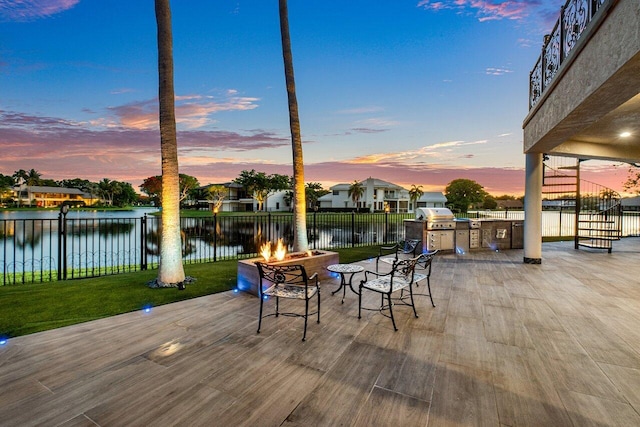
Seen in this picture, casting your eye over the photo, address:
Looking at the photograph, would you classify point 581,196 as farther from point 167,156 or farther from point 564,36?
point 167,156

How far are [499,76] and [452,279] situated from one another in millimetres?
9012

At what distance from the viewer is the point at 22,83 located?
11.6 m

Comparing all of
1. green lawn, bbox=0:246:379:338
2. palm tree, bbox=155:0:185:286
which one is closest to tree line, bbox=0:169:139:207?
green lawn, bbox=0:246:379:338

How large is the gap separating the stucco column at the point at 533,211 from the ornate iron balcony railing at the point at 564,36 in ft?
6.36

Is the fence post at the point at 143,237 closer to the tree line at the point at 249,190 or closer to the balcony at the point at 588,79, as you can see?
the balcony at the point at 588,79

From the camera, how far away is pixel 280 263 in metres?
4.83

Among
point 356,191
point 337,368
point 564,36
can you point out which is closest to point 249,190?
point 356,191

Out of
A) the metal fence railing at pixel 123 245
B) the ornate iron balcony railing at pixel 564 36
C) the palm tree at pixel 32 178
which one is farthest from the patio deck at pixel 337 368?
the palm tree at pixel 32 178

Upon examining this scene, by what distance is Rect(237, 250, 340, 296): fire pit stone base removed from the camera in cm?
484

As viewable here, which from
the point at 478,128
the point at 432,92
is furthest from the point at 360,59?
the point at 478,128

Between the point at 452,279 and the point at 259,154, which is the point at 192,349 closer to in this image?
the point at 452,279

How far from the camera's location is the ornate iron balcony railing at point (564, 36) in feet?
12.1

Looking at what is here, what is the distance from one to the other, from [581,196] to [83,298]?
14.1m

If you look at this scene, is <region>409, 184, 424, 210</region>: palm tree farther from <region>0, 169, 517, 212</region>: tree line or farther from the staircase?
the staircase
